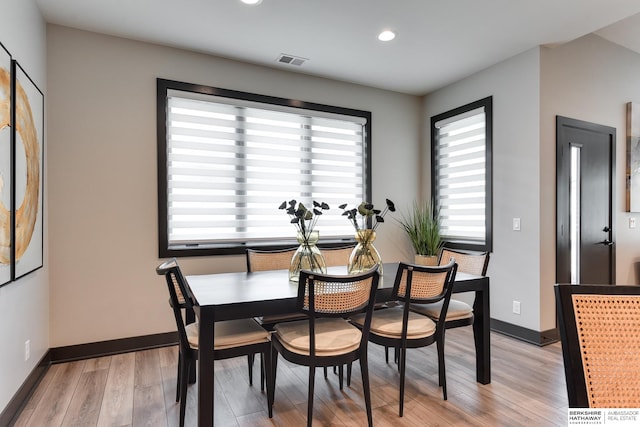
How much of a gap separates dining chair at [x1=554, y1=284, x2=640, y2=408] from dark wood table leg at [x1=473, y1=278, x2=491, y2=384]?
1.50 metres

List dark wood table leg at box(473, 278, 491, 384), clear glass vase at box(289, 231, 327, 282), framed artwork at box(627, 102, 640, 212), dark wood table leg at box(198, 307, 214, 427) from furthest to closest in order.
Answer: framed artwork at box(627, 102, 640, 212), dark wood table leg at box(473, 278, 491, 384), clear glass vase at box(289, 231, 327, 282), dark wood table leg at box(198, 307, 214, 427)

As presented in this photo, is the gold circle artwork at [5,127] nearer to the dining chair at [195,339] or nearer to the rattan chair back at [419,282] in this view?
the dining chair at [195,339]

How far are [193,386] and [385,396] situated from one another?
1.33 m

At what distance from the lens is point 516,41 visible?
127 inches

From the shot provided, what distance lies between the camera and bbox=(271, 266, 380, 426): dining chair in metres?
1.84

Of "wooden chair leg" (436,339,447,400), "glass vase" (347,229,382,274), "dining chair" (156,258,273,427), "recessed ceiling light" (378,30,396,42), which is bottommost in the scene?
"wooden chair leg" (436,339,447,400)

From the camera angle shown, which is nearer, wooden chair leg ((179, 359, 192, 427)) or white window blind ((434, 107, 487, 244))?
wooden chair leg ((179, 359, 192, 427))

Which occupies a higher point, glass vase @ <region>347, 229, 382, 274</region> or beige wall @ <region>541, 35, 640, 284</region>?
beige wall @ <region>541, 35, 640, 284</region>

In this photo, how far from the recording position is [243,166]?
11.9 ft

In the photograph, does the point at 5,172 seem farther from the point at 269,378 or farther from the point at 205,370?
the point at 269,378

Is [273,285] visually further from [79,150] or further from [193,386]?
[79,150]

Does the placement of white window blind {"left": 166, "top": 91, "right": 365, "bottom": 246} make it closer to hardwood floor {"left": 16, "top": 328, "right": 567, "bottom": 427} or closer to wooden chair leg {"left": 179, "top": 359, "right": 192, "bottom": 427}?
hardwood floor {"left": 16, "top": 328, "right": 567, "bottom": 427}

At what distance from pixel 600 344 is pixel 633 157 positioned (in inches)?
161

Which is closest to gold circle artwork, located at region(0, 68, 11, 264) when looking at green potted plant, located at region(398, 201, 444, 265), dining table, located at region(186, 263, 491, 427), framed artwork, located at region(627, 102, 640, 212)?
dining table, located at region(186, 263, 491, 427)
